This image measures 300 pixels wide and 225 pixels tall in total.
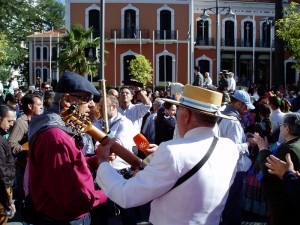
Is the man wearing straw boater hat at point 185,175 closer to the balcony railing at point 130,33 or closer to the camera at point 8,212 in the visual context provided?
the camera at point 8,212

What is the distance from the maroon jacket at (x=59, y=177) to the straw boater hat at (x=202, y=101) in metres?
0.87

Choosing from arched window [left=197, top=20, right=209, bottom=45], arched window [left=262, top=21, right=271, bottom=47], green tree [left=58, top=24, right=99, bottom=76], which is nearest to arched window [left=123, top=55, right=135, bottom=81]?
arched window [left=197, top=20, right=209, bottom=45]

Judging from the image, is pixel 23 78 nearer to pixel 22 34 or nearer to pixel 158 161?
pixel 22 34

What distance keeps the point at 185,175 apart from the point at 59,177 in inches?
37.3

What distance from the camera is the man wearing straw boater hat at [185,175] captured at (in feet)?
9.95

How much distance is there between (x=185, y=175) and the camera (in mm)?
3062

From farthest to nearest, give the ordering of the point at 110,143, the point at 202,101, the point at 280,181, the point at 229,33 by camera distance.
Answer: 1. the point at 229,33
2. the point at 280,181
3. the point at 110,143
4. the point at 202,101

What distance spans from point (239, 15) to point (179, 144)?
144 feet

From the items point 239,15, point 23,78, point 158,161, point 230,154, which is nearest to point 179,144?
point 158,161

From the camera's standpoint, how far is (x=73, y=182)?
11.6 feet

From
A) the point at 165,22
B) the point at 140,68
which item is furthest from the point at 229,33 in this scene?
the point at 140,68

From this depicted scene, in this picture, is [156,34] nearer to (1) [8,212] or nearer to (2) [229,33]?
(2) [229,33]

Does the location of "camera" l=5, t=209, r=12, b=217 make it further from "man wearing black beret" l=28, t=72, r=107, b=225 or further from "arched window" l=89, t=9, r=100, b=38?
"arched window" l=89, t=9, r=100, b=38

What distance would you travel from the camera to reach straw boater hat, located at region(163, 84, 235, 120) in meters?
3.26
